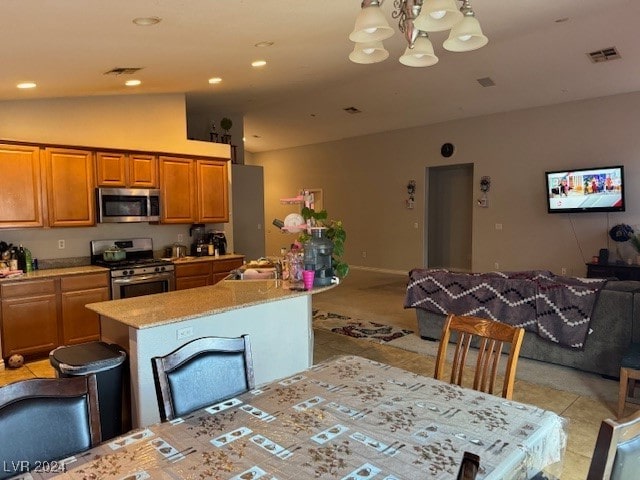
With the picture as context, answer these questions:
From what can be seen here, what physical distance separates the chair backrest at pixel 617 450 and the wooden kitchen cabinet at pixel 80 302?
183 inches

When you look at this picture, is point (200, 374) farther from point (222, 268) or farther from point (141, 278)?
point (222, 268)

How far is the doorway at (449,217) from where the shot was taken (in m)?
9.27

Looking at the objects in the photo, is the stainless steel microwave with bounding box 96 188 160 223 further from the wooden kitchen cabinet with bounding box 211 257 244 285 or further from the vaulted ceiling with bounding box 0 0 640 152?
the vaulted ceiling with bounding box 0 0 640 152

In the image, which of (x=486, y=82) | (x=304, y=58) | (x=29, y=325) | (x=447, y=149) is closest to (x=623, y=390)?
(x=304, y=58)

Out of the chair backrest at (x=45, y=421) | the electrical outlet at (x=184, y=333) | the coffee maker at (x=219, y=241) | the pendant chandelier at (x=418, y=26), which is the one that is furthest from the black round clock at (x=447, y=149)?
the chair backrest at (x=45, y=421)

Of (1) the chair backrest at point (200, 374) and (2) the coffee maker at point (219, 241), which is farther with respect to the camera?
(2) the coffee maker at point (219, 241)

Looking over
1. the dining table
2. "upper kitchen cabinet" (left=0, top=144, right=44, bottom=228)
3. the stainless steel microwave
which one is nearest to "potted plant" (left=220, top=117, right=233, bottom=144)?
the stainless steel microwave

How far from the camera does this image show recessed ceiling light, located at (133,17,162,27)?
9.50 feet

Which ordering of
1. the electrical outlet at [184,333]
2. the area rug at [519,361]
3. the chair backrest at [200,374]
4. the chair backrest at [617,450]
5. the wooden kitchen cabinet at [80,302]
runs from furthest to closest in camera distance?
the wooden kitchen cabinet at [80,302]
the area rug at [519,361]
the electrical outlet at [184,333]
the chair backrest at [200,374]
the chair backrest at [617,450]

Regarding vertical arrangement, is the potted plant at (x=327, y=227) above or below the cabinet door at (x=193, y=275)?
above

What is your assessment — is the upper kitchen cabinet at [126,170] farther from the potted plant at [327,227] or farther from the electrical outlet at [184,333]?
the electrical outlet at [184,333]

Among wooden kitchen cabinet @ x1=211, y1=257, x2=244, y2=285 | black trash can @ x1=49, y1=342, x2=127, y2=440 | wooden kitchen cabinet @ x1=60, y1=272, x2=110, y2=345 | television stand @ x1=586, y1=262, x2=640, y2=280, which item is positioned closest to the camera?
black trash can @ x1=49, y1=342, x2=127, y2=440

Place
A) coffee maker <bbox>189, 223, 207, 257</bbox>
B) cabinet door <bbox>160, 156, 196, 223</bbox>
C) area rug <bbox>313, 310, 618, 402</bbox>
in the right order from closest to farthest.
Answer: area rug <bbox>313, 310, 618, 402</bbox>
cabinet door <bbox>160, 156, 196, 223</bbox>
coffee maker <bbox>189, 223, 207, 257</bbox>

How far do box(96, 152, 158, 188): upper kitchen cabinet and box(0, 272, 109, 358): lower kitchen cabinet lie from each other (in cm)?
114
